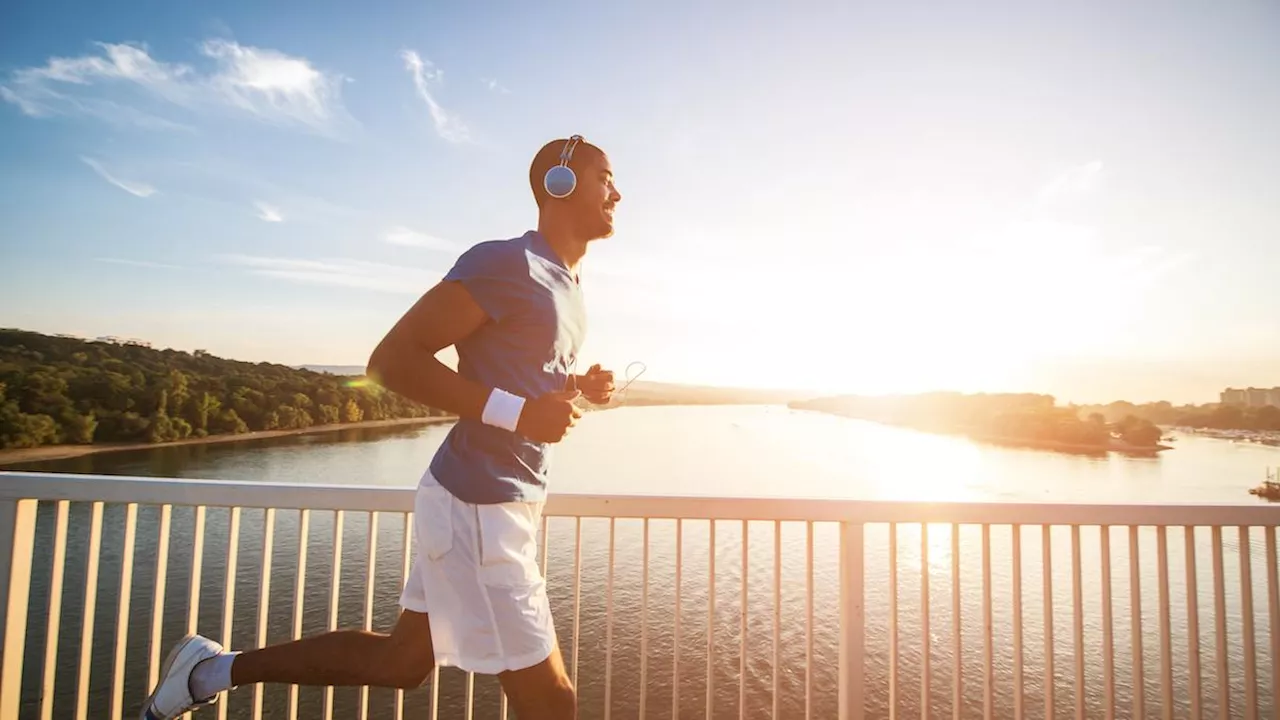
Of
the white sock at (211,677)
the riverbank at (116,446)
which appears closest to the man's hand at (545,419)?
the white sock at (211,677)

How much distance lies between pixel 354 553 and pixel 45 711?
25.8 m

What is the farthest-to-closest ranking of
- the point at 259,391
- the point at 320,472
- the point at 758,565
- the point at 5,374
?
the point at 259,391, the point at 5,374, the point at 320,472, the point at 758,565

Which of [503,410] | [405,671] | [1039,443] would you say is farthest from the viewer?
[1039,443]

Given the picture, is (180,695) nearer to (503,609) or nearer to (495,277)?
(503,609)

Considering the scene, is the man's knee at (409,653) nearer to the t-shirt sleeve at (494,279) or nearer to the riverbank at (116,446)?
the t-shirt sleeve at (494,279)

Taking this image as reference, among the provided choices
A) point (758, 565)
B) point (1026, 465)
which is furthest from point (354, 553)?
point (1026, 465)

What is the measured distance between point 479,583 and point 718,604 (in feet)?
87.8

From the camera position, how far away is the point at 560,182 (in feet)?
4.39

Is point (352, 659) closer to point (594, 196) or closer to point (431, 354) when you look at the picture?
point (431, 354)

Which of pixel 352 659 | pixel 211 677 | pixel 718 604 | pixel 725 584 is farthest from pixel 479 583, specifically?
pixel 725 584

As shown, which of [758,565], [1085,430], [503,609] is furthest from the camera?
[1085,430]

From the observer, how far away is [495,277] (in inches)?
46.1

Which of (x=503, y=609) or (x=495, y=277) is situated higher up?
(x=495, y=277)

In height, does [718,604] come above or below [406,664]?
below
